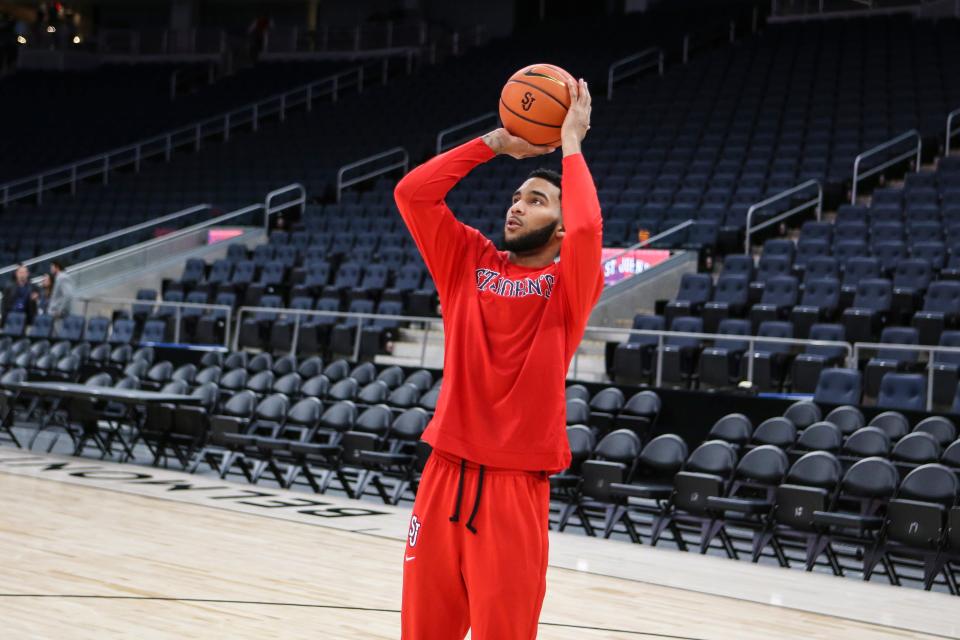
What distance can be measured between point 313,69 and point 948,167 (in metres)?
15.2

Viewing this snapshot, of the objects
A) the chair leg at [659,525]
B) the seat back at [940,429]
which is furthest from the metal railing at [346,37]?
the chair leg at [659,525]

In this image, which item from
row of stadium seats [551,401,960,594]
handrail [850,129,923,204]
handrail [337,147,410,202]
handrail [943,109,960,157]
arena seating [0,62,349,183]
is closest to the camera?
row of stadium seats [551,401,960,594]

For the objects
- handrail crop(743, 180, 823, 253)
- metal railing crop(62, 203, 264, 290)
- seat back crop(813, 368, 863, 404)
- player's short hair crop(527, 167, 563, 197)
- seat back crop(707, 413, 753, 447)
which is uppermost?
handrail crop(743, 180, 823, 253)

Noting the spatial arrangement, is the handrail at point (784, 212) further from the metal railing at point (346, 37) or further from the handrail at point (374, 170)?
the metal railing at point (346, 37)

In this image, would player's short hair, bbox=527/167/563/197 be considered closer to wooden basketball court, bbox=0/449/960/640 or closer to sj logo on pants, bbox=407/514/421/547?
sj logo on pants, bbox=407/514/421/547

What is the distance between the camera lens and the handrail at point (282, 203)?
17828mm

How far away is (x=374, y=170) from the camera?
63.7 ft

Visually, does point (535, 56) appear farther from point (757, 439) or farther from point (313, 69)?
point (757, 439)

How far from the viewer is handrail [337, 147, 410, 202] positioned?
18938 mm

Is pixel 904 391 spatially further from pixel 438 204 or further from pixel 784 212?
pixel 438 204

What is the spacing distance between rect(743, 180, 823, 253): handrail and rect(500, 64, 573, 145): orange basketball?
36.7 feet

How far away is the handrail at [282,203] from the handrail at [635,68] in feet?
18.8

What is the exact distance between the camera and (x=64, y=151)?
23.2 meters

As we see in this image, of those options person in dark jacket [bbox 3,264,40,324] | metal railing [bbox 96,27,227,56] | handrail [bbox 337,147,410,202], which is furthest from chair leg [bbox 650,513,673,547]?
metal railing [bbox 96,27,227,56]
